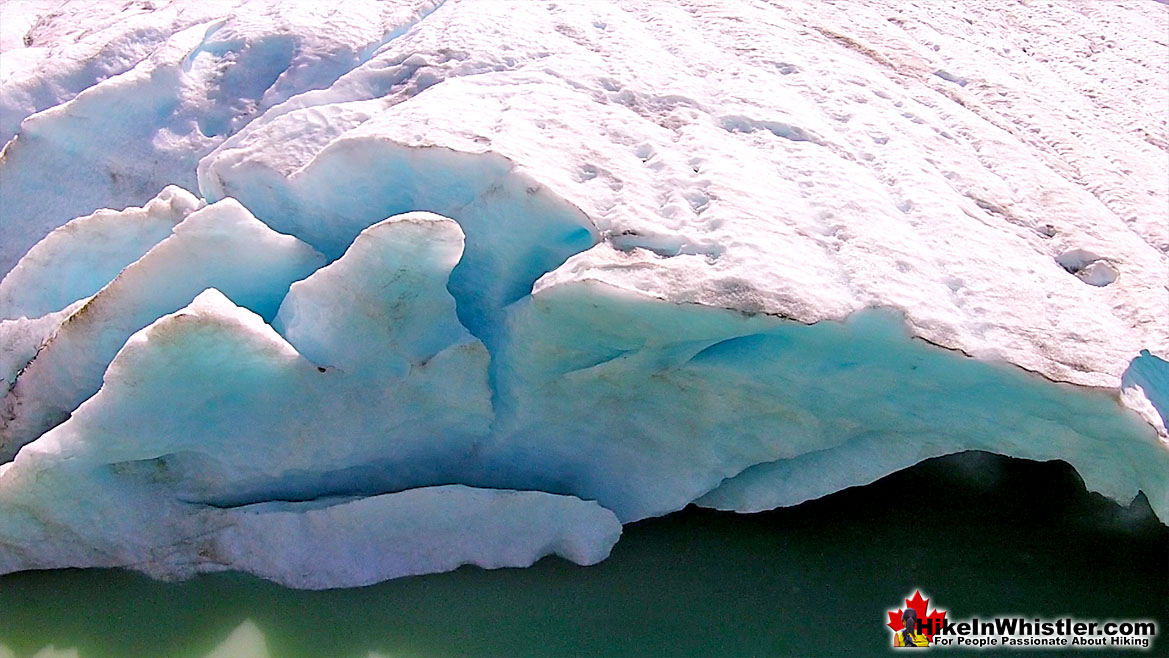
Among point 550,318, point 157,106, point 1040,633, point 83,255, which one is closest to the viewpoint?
point 550,318

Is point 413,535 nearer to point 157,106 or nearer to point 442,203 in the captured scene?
point 442,203

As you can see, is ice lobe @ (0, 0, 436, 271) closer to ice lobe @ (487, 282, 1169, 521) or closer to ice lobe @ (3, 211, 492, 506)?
ice lobe @ (3, 211, 492, 506)

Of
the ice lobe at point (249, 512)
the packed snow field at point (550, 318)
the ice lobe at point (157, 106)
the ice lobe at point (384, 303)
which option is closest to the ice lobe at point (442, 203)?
the packed snow field at point (550, 318)

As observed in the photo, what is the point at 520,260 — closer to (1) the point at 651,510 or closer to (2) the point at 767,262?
(2) the point at 767,262

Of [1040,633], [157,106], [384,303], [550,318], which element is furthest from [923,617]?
[157,106]

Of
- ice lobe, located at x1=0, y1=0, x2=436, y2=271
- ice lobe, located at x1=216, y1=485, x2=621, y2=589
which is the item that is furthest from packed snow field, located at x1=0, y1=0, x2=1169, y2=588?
ice lobe, located at x1=0, y1=0, x2=436, y2=271

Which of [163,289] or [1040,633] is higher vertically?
[163,289]

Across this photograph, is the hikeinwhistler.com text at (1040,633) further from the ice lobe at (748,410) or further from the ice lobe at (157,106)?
the ice lobe at (157,106)
